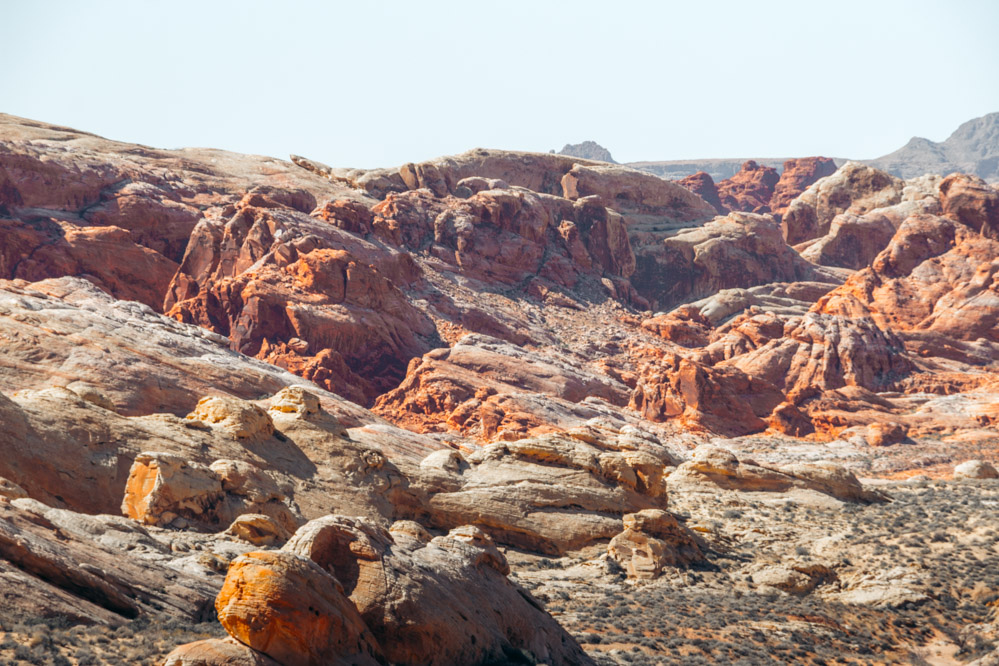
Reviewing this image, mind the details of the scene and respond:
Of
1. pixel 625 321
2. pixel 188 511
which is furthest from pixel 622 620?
pixel 625 321

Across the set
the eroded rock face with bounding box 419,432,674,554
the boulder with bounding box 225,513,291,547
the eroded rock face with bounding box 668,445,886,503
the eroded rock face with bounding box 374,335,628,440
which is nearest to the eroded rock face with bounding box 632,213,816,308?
the eroded rock face with bounding box 374,335,628,440

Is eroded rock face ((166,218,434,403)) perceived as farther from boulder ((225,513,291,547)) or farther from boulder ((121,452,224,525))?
boulder ((225,513,291,547))

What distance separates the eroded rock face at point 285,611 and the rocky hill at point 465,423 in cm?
6

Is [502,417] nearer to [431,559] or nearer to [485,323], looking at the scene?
[485,323]

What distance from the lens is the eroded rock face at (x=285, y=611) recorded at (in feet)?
53.5

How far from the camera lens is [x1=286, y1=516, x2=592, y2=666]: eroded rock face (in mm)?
19328

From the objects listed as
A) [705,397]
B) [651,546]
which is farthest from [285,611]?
[705,397]

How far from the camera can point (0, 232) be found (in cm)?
7000

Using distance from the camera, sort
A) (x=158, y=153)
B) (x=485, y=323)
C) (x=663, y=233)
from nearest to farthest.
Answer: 1. (x=485, y=323)
2. (x=158, y=153)
3. (x=663, y=233)

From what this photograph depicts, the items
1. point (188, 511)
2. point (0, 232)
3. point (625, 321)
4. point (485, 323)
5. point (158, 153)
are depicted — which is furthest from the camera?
point (158, 153)

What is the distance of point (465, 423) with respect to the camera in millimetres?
64125

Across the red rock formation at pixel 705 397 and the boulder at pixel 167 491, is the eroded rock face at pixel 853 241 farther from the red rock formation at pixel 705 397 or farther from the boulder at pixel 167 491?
the boulder at pixel 167 491

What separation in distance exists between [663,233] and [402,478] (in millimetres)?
90505

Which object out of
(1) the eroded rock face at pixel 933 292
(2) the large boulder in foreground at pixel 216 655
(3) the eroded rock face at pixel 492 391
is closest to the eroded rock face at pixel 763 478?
(3) the eroded rock face at pixel 492 391
